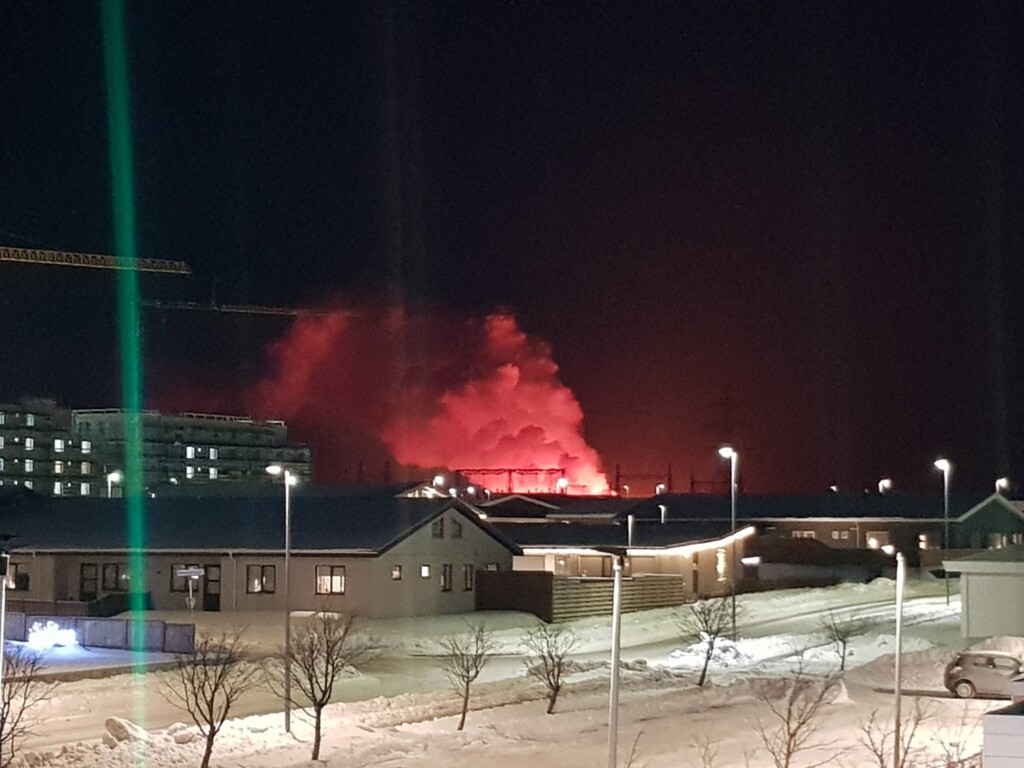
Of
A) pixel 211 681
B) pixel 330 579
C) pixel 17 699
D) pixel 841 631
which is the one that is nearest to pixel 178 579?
pixel 330 579

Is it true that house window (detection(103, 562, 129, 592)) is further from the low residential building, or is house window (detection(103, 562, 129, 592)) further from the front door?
the front door

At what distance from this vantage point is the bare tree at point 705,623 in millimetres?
37906

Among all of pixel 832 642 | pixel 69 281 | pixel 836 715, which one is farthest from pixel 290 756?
pixel 69 281

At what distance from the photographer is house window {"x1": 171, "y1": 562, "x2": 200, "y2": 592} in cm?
5072

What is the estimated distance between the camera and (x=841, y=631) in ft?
137

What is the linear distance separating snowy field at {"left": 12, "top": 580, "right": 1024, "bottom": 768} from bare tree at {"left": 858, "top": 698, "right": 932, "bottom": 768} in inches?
8.8

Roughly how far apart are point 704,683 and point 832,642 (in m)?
8.86

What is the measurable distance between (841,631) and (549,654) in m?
13.6

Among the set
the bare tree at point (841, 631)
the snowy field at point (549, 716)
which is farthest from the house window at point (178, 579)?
the bare tree at point (841, 631)

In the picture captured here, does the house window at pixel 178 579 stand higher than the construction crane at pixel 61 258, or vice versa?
the construction crane at pixel 61 258

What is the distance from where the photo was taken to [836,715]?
28.7m

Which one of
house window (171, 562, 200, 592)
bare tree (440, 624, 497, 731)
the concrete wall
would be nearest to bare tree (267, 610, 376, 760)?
bare tree (440, 624, 497, 731)

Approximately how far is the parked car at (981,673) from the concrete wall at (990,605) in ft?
29.6

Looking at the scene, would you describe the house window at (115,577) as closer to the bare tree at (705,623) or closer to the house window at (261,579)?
the house window at (261,579)
